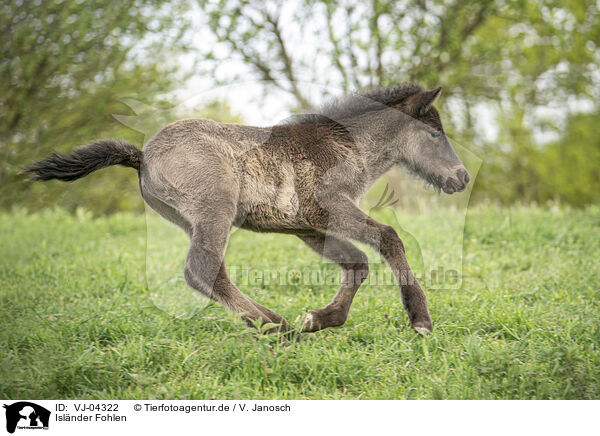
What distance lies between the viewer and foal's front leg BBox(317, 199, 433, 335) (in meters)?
3.71

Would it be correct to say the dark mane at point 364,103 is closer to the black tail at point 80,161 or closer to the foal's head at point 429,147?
the foal's head at point 429,147

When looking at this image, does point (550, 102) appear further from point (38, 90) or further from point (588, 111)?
point (38, 90)

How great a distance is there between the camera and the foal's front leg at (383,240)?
146 inches

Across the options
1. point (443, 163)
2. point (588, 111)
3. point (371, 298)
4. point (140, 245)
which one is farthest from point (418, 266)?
point (588, 111)

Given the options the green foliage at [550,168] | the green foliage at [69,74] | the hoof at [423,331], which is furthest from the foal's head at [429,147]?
the green foliage at [550,168]

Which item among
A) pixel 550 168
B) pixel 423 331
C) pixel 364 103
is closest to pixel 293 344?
pixel 423 331

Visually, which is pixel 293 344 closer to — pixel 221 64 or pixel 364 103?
pixel 364 103

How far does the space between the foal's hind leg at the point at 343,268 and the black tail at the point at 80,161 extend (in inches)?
67.8
